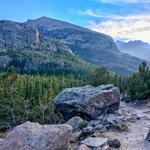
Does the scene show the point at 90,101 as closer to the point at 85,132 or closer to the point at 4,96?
the point at 85,132

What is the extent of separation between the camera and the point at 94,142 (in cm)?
3125

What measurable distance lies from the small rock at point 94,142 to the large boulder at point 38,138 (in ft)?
17.4

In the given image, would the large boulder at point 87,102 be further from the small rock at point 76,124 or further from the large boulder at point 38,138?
the large boulder at point 38,138

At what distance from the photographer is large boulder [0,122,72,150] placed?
81.1 ft

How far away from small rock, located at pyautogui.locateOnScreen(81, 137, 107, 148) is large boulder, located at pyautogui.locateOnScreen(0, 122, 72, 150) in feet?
17.4

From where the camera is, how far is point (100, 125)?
38.4 meters

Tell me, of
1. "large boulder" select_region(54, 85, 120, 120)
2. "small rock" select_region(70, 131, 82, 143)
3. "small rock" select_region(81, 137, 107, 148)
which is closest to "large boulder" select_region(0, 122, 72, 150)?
"small rock" select_region(81, 137, 107, 148)

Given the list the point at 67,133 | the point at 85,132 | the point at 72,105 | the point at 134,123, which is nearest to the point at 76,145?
the point at 85,132

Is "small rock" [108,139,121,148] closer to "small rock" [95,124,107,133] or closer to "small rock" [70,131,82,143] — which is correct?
"small rock" [70,131,82,143]

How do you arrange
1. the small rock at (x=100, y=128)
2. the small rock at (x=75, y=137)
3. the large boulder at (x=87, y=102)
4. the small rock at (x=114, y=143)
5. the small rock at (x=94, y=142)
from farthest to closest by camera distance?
the large boulder at (x=87, y=102) → the small rock at (x=100, y=128) → the small rock at (x=75, y=137) → the small rock at (x=114, y=143) → the small rock at (x=94, y=142)

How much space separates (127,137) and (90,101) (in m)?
16.6

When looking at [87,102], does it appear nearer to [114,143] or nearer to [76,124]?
[76,124]

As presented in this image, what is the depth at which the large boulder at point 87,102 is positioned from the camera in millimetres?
52156

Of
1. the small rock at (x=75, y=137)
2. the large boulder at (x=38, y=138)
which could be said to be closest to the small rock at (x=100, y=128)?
the small rock at (x=75, y=137)
